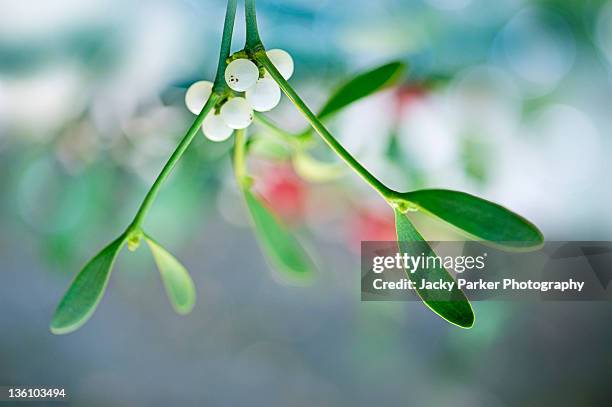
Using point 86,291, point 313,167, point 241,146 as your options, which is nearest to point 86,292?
point 86,291

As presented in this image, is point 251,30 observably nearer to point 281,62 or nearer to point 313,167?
point 281,62

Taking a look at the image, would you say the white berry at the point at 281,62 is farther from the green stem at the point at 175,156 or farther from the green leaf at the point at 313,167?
the green leaf at the point at 313,167

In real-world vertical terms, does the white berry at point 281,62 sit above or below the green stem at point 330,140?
above

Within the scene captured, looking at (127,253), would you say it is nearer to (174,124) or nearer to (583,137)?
(174,124)

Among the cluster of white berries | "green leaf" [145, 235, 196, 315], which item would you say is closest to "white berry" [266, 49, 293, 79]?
the cluster of white berries

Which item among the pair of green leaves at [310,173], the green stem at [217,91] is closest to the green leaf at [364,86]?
the pair of green leaves at [310,173]
